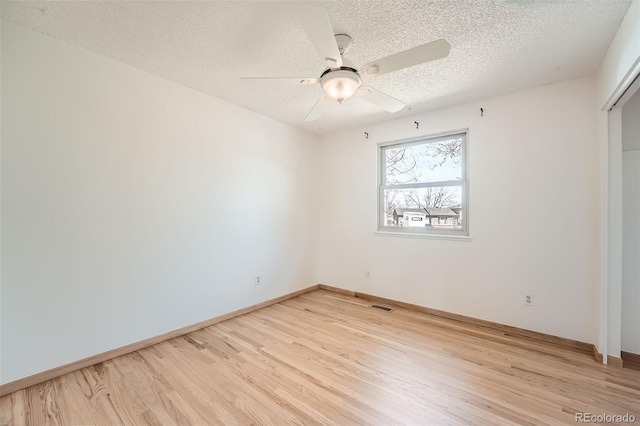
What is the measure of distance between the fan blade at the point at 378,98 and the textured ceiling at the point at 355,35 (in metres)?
0.37

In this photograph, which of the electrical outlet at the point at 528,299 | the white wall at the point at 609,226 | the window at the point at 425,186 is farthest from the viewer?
the window at the point at 425,186

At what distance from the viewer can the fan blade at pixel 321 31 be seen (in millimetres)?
1280

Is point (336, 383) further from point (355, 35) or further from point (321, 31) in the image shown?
point (355, 35)

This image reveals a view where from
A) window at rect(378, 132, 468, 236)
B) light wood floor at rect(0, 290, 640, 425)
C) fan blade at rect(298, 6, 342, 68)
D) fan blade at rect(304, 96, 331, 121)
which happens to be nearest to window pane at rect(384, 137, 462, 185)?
window at rect(378, 132, 468, 236)

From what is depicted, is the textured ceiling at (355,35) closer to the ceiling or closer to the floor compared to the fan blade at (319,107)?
closer to the ceiling

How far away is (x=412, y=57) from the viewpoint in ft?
5.32

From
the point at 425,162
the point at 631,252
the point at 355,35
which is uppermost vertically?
the point at 355,35

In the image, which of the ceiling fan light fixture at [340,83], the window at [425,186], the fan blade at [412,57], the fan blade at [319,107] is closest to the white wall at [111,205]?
the fan blade at [319,107]

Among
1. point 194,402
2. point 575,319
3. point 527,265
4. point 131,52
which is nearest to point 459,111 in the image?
point 527,265

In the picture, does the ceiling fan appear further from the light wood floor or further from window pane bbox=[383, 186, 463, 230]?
the light wood floor

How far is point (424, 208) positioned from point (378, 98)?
1.88m

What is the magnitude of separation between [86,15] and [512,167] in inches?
154

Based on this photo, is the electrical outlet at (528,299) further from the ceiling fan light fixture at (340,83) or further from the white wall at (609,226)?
the ceiling fan light fixture at (340,83)

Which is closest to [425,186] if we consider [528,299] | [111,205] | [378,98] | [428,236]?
[428,236]
